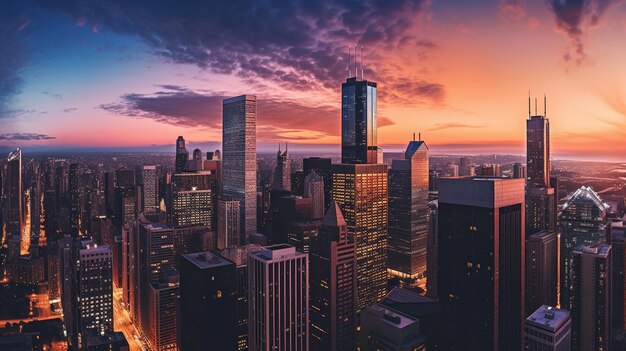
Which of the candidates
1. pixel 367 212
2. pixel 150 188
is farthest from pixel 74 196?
pixel 367 212

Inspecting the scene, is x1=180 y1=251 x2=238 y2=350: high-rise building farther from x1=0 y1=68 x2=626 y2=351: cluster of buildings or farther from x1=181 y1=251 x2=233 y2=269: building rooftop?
x1=0 y1=68 x2=626 y2=351: cluster of buildings

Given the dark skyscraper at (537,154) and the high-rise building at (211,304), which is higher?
the dark skyscraper at (537,154)

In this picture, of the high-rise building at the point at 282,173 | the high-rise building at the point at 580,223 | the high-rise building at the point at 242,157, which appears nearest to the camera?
the high-rise building at the point at 580,223

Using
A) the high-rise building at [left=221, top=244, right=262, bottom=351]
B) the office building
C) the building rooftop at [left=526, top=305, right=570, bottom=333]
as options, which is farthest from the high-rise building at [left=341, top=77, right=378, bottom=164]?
the building rooftop at [left=526, top=305, right=570, bottom=333]

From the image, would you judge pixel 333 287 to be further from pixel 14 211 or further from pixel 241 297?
pixel 14 211

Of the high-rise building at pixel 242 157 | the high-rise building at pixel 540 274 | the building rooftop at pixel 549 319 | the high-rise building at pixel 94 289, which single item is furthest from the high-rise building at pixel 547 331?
the high-rise building at pixel 242 157

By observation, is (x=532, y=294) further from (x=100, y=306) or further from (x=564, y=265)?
(x=100, y=306)

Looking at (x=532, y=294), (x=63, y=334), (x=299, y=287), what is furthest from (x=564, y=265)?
(x=63, y=334)

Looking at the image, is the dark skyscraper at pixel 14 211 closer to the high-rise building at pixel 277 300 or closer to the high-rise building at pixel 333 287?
the high-rise building at pixel 333 287
